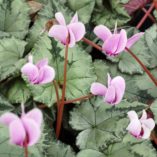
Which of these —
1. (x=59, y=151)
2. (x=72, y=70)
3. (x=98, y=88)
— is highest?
(x=98, y=88)

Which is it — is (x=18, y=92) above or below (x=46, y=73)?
below

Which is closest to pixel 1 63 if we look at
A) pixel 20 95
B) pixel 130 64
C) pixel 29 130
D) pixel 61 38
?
pixel 20 95

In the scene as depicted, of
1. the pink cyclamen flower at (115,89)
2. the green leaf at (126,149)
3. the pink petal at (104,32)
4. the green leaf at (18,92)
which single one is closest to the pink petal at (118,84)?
the pink cyclamen flower at (115,89)

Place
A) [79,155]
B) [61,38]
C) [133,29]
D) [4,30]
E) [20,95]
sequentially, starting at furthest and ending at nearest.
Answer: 1. [133,29]
2. [4,30]
3. [20,95]
4. [79,155]
5. [61,38]

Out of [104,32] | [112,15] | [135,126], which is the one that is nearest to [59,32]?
[104,32]

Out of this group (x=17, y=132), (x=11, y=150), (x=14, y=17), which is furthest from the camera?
(x=14, y=17)

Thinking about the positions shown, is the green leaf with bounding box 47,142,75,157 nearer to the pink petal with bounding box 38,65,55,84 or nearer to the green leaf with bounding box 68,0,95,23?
the pink petal with bounding box 38,65,55,84

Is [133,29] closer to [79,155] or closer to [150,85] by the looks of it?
[150,85]

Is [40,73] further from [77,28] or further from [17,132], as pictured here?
[17,132]
